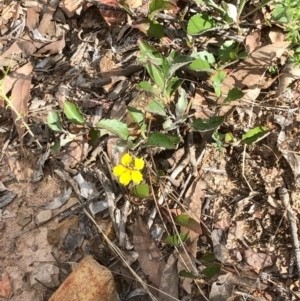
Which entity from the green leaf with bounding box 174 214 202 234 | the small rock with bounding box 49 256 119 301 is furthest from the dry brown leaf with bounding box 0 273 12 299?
the green leaf with bounding box 174 214 202 234

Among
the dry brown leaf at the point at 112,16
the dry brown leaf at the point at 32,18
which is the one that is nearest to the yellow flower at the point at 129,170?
the dry brown leaf at the point at 112,16

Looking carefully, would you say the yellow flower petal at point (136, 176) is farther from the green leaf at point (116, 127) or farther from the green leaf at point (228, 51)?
the green leaf at point (228, 51)

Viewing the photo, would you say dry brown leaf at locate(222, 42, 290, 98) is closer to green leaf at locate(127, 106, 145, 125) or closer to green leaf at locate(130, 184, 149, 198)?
green leaf at locate(127, 106, 145, 125)

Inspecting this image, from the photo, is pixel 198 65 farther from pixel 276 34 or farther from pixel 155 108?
pixel 276 34

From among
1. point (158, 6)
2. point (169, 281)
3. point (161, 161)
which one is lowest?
point (169, 281)

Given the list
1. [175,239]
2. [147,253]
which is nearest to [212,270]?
[175,239]

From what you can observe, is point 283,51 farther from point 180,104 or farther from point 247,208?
point 247,208
